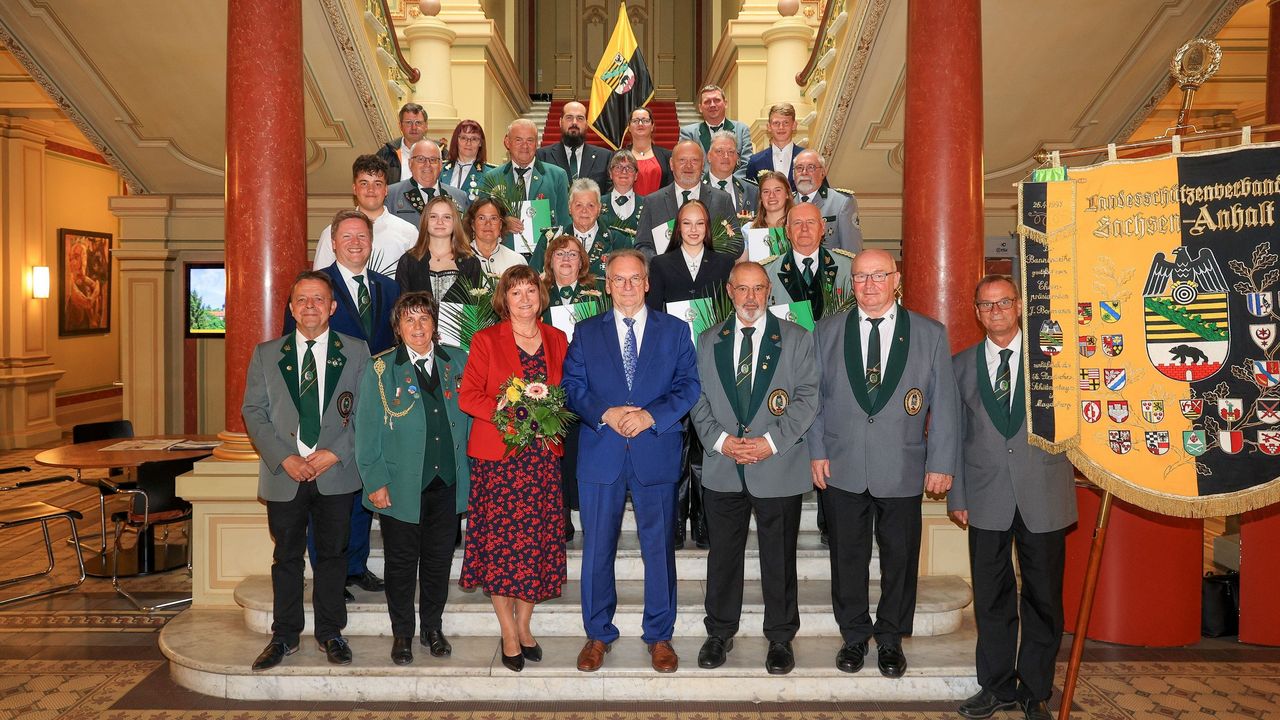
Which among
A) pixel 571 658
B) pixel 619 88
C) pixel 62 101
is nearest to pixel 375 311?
pixel 571 658

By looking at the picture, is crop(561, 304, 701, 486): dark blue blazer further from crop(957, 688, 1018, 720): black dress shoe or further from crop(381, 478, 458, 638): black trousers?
crop(957, 688, 1018, 720): black dress shoe

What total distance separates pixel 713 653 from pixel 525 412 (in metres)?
1.41

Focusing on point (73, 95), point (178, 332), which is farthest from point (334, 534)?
point (178, 332)

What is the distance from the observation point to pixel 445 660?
13.6 feet

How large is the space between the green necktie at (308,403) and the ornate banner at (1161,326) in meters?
3.04

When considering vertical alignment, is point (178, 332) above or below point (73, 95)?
below

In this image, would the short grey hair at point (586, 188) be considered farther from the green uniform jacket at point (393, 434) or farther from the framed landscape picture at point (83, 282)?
the framed landscape picture at point (83, 282)

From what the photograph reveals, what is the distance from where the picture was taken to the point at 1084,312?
349 cm

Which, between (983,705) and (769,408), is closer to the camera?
(983,705)

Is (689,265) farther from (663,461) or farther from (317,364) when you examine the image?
(317,364)

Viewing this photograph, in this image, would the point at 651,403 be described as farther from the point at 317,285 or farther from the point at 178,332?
the point at 178,332

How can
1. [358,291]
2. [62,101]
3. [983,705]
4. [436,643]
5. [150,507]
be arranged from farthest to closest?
[62,101] → [150,507] → [358,291] → [436,643] → [983,705]

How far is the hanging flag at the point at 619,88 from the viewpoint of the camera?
7.26 meters

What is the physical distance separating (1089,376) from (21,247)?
41.8ft
